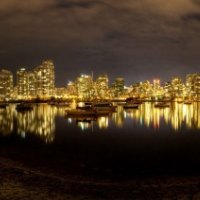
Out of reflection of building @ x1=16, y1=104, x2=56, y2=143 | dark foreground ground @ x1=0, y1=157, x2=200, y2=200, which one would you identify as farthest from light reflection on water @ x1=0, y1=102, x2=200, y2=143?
dark foreground ground @ x1=0, y1=157, x2=200, y2=200

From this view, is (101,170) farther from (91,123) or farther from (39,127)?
(91,123)

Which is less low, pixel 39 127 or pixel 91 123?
pixel 91 123

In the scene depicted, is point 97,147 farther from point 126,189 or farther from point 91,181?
point 126,189

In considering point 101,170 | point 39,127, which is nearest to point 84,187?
point 101,170

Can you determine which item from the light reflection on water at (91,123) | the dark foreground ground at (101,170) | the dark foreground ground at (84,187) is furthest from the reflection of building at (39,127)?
the dark foreground ground at (84,187)

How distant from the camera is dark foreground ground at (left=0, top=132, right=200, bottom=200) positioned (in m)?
14.5

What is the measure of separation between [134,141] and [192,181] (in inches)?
717

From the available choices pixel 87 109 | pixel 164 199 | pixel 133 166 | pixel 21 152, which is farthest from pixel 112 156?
pixel 87 109

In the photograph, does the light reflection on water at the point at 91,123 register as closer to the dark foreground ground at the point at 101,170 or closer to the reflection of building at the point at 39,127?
the reflection of building at the point at 39,127

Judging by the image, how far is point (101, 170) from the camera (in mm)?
20859

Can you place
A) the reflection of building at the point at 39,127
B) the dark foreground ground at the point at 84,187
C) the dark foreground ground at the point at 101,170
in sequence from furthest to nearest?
the reflection of building at the point at 39,127 < the dark foreground ground at the point at 101,170 < the dark foreground ground at the point at 84,187

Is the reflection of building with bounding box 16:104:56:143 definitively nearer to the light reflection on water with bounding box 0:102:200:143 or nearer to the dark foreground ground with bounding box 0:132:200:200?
the light reflection on water with bounding box 0:102:200:143

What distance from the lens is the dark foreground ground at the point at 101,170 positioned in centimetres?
1445

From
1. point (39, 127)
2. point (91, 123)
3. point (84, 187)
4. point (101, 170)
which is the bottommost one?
point (39, 127)
